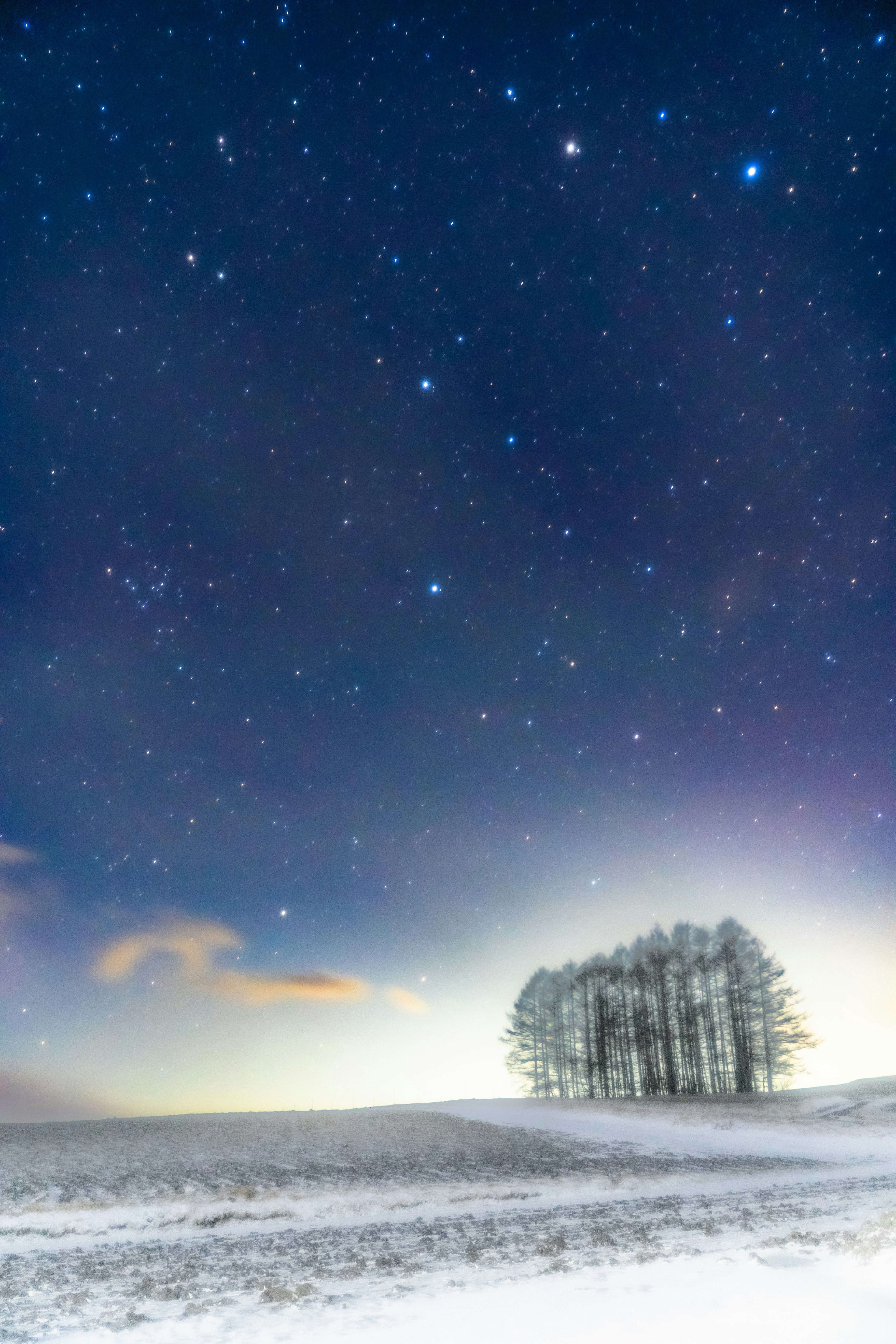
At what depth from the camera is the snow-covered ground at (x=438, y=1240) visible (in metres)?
6.30

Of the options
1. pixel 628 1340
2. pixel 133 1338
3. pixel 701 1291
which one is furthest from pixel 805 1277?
pixel 133 1338

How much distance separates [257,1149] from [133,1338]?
1950 cm

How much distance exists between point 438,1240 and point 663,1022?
4721 cm

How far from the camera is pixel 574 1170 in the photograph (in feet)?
62.5

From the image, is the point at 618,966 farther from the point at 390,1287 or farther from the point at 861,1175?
the point at 390,1287

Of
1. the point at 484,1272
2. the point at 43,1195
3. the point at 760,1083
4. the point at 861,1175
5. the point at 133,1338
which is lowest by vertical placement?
the point at 760,1083

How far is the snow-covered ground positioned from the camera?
20.7 ft

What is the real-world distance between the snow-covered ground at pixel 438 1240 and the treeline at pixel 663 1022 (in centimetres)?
2493

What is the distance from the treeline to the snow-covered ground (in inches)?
982

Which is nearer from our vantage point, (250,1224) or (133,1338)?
(133,1338)

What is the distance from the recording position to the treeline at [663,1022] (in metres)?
49.2

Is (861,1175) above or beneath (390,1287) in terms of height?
beneath

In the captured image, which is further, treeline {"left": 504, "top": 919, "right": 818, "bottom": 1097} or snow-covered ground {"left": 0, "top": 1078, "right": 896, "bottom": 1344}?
treeline {"left": 504, "top": 919, "right": 818, "bottom": 1097}

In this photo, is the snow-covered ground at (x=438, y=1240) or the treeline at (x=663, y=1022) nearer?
the snow-covered ground at (x=438, y=1240)
